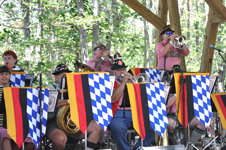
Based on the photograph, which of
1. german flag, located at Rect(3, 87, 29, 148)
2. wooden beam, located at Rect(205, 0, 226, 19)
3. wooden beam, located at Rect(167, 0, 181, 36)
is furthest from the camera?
wooden beam, located at Rect(167, 0, 181, 36)

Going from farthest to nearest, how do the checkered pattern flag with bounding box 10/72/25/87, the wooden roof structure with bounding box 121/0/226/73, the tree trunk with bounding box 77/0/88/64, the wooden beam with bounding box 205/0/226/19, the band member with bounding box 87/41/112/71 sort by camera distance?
the tree trunk with bounding box 77/0/88/64, the wooden roof structure with bounding box 121/0/226/73, the wooden beam with bounding box 205/0/226/19, the band member with bounding box 87/41/112/71, the checkered pattern flag with bounding box 10/72/25/87

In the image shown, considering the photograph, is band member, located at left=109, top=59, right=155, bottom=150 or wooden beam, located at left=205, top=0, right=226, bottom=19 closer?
band member, located at left=109, top=59, right=155, bottom=150

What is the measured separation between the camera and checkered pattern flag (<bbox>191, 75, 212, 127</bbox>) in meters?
4.35

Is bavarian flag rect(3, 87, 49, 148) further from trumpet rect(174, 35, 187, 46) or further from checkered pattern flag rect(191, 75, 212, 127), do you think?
trumpet rect(174, 35, 187, 46)

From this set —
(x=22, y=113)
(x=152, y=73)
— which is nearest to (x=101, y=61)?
(x=152, y=73)

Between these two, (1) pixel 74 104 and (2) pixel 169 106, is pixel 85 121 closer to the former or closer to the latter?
(1) pixel 74 104

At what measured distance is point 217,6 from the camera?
6582 millimetres

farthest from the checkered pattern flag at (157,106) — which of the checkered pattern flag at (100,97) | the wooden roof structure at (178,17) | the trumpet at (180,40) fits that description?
the wooden roof structure at (178,17)

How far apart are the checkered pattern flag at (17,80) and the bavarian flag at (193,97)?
2.43 meters

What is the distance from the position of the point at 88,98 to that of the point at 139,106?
2.57 feet

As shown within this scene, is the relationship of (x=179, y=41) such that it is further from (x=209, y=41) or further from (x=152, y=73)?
(x=209, y=41)

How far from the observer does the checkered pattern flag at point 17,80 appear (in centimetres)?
471

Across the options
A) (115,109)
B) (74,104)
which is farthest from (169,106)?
(74,104)

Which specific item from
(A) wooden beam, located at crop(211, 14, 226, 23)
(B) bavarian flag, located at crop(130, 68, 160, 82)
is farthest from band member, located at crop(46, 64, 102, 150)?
(A) wooden beam, located at crop(211, 14, 226, 23)
